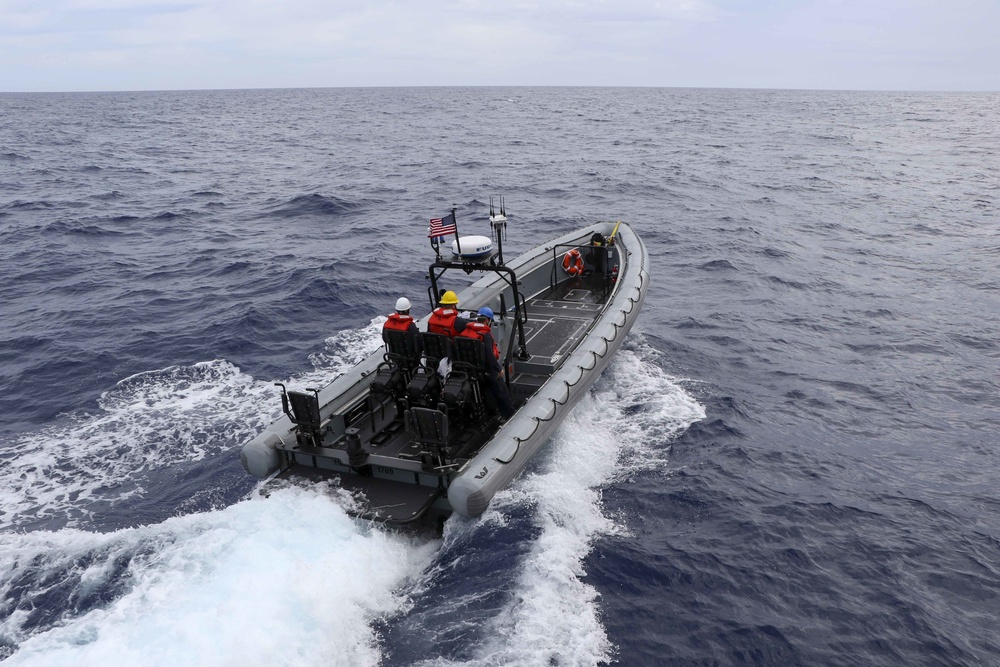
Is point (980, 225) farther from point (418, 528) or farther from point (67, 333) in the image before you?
point (67, 333)

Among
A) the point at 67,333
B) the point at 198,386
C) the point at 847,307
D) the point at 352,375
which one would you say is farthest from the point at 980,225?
the point at 67,333

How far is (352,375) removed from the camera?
10086mm

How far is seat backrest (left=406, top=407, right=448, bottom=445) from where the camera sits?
26.1 ft

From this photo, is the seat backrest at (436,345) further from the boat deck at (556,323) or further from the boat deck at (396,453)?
the boat deck at (556,323)

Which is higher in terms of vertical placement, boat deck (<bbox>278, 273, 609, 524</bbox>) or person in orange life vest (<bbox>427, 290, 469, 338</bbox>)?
person in orange life vest (<bbox>427, 290, 469, 338</bbox>)

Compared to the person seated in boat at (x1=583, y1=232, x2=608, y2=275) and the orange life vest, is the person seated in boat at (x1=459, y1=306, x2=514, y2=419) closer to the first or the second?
the orange life vest

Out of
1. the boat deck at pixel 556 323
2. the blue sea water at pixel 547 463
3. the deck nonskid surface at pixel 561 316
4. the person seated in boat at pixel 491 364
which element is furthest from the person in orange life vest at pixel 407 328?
the deck nonskid surface at pixel 561 316

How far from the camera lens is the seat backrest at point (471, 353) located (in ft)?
29.6

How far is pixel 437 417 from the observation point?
7.96 metres

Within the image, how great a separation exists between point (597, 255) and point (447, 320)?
7.88 meters

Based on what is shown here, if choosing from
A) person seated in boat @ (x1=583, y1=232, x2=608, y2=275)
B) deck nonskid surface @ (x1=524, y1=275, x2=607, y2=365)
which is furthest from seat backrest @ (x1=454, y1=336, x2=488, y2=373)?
person seated in boat @ (x1=583, y1=232, x2=608, y2=275)

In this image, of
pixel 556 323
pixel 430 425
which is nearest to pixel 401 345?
pixel 430 425

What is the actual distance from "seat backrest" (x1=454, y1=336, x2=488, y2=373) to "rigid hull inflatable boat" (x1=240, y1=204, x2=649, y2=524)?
0.02 metres

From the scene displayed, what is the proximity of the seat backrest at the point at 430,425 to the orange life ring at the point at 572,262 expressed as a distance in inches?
334
